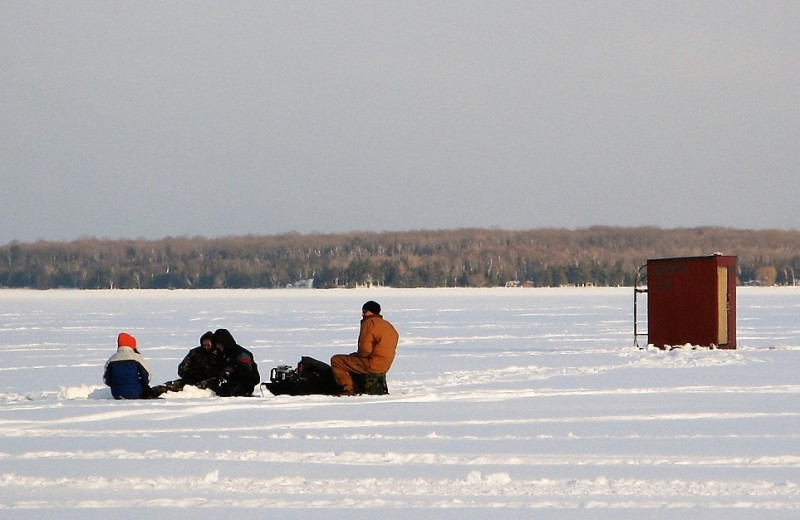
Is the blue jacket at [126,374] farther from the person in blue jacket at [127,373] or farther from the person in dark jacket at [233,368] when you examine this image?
the person in dark jacket at [233,368]

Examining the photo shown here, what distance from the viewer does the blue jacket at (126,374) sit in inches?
473

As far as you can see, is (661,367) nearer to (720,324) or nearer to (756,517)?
(720,324)

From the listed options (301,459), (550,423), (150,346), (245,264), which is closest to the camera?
(301,459)

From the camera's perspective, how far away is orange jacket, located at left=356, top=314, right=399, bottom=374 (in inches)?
480

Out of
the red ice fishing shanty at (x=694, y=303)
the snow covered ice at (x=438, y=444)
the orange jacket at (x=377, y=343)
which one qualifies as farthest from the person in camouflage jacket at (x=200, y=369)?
the red ice fishing shanty at (x=694, y=303)

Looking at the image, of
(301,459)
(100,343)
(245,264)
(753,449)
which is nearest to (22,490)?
(301,459)

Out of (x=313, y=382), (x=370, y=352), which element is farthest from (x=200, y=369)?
(x=370, y=352)

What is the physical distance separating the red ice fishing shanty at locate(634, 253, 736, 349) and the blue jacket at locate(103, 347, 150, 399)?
32.8ft

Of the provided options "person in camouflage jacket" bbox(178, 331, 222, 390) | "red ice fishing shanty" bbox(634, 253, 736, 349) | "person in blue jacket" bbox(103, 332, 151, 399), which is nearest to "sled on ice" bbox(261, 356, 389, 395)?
"person in camouflage jacket" bbox(178, 331, 222, 390)

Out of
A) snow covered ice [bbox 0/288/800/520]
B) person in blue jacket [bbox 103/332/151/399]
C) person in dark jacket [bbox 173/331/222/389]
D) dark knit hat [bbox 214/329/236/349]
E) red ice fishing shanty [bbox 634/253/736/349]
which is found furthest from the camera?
red ice fishing shanty [bbox 634/253/736/349]

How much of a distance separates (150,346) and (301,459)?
14389mm

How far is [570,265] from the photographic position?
366ft

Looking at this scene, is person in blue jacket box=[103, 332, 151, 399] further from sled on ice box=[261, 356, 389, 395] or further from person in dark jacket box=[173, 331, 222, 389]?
sled on ice box=[261, 356, 389, 395]

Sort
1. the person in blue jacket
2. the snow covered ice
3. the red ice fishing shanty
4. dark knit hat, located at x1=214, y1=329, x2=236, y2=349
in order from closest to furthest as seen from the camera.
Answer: the snow covered ice → the person in blue jacket → dark knit hat, located at x1=214, y1=329, x2=236, y2=349 → the red ice fishing shanty
